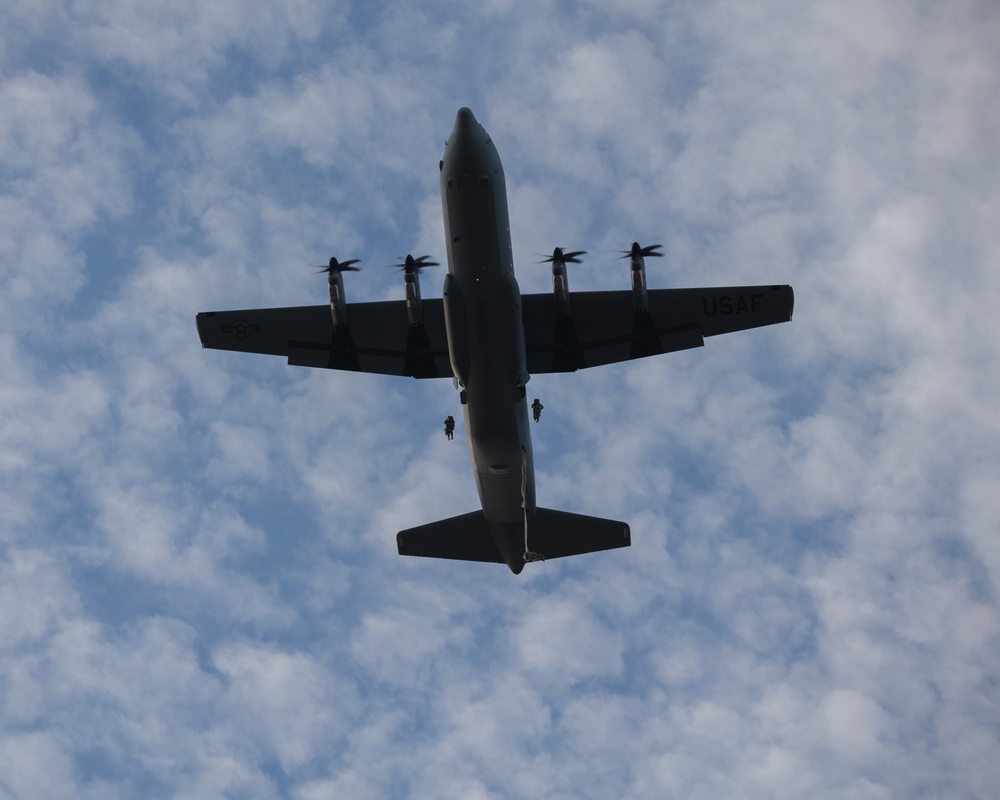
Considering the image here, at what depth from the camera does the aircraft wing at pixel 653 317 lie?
4788cm

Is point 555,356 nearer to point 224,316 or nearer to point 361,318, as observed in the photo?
point 361,318

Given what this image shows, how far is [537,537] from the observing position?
5091 cm

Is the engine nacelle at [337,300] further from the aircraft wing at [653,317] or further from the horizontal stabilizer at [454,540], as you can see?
the horizontal stabilizer at [454,540]

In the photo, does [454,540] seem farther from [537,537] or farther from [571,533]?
[571,533]

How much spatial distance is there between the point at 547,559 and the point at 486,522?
306 cm

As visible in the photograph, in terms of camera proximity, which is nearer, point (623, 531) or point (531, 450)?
point (531, 450)

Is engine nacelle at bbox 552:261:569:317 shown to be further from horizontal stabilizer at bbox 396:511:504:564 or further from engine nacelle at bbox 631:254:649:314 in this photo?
horizontal stabilizer at bbox 396:511:504:564

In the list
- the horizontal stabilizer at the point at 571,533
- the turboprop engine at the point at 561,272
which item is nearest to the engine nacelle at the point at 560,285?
the turboprop engine at the point at 561,272

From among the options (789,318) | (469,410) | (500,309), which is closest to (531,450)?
(469,410)

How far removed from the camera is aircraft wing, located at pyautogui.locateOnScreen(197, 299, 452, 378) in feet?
161

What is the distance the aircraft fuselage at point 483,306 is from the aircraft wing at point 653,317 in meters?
3.94

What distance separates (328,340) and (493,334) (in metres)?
9.45

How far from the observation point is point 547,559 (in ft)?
167

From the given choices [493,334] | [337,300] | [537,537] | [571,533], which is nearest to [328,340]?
[337,300]
